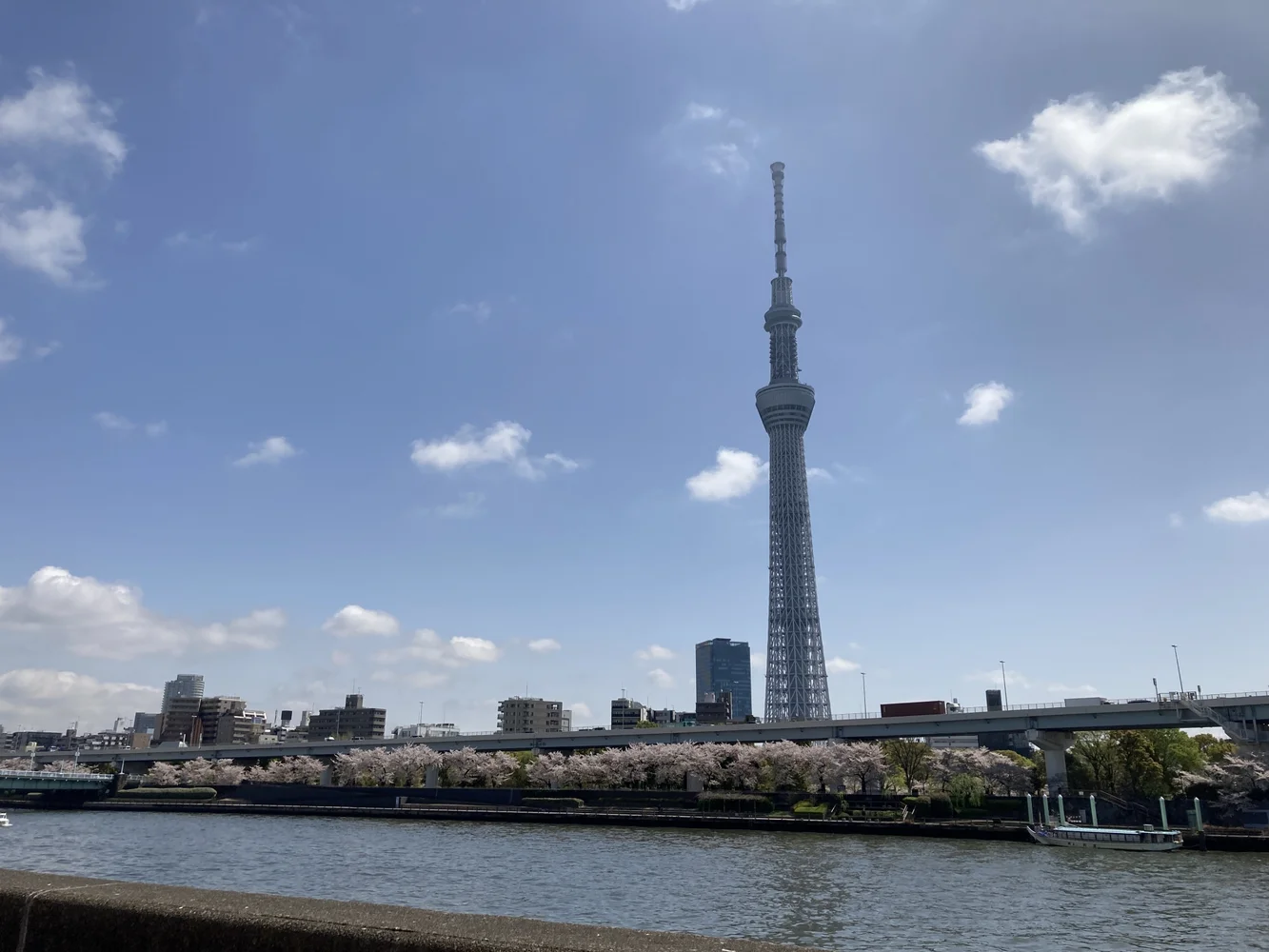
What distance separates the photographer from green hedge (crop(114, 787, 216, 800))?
123438 millimetres

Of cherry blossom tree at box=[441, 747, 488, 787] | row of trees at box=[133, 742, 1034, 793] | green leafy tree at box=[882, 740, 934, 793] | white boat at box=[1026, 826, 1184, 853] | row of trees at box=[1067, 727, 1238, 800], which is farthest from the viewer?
cherry blossom tree at box=[441, 747, 488, 787]

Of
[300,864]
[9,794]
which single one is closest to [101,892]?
[300,864]

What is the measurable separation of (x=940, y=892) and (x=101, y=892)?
44.7 m

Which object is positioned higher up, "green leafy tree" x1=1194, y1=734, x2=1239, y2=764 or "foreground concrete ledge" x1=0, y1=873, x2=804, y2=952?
"foreground concrete ledge" x1=0, y1=873, x2=804, y2=952

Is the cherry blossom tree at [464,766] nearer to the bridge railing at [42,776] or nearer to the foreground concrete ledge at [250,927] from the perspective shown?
the bridge railing at [42,776]

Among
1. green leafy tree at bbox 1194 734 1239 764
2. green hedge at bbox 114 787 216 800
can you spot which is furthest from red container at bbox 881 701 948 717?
green hedge at bbox 114 787 216 800

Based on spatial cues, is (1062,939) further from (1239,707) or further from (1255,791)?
(1239,707)

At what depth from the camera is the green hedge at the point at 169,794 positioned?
405ft

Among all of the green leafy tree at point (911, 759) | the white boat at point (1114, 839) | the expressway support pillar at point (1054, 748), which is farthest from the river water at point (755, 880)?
the green leafy tree at point (911, 759)

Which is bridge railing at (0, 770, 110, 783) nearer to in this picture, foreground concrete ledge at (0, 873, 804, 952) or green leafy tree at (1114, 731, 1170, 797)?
green leafy tree at (1114, 731, 1170, 797)

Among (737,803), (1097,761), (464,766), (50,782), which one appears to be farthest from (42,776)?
(1097,761)

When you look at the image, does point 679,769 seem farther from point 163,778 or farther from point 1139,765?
point 163,778

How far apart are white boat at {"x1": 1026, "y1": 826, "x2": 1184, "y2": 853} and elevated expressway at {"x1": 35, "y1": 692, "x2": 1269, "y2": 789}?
78.4 ft

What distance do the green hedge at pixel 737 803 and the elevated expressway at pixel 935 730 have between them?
74.8ft
